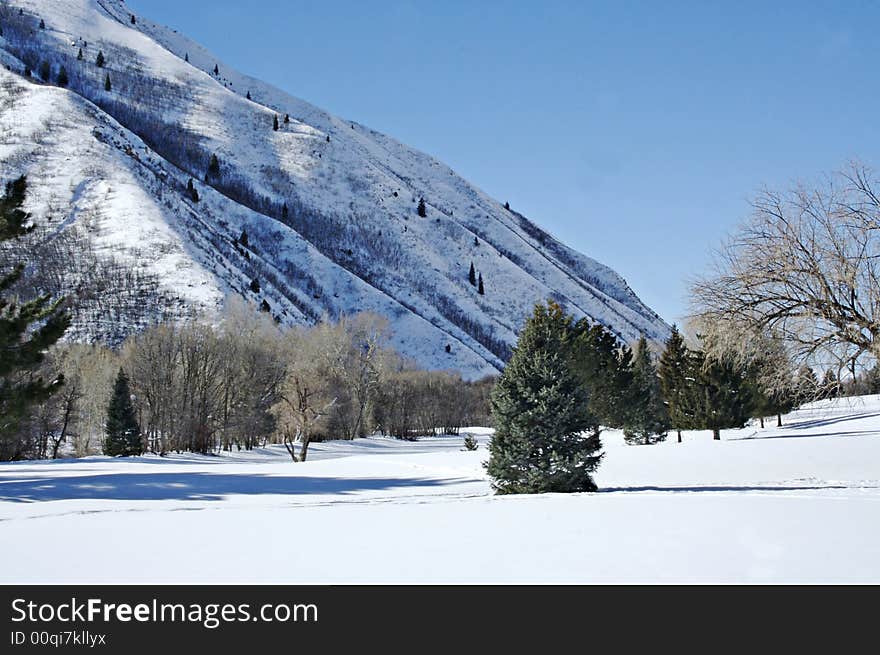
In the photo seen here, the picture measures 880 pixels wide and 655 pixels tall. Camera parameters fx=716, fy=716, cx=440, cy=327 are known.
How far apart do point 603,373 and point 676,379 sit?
5.02 metres

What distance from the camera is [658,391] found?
62.9 m

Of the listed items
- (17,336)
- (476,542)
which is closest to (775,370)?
(476,542)

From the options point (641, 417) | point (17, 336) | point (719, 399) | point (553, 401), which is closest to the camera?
point (553, 401)

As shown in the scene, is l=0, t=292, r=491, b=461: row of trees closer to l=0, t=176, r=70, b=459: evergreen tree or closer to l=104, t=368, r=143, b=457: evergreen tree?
l=104, t=368, r=143, b=457: evergreen tree

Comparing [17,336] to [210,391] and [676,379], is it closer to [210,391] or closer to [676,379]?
[210,391]

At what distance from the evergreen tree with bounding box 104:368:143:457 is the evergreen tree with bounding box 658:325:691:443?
118ft

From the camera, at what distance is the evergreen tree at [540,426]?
732 inches

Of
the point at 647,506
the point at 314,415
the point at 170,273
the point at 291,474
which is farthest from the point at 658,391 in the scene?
the point at 170,273

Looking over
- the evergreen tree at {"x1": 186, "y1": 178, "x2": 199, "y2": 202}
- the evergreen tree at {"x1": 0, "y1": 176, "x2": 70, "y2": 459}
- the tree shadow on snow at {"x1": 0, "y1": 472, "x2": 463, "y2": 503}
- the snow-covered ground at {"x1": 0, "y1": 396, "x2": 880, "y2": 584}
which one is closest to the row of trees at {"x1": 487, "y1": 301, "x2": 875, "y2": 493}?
the snow-covered ground at {"x1": 0, "y1": 396, "x2": 880, "y2": 584}

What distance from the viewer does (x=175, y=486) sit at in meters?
24.1

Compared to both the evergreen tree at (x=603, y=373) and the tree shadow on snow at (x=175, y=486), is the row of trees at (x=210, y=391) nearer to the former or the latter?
the evergreen tree at (x=603, y=373)

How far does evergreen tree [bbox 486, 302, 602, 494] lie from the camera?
18.6m
